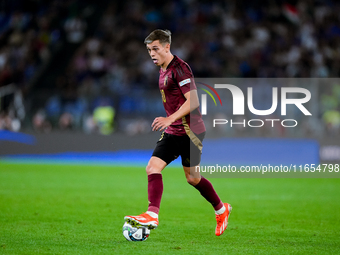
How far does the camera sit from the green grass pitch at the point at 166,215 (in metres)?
5.05

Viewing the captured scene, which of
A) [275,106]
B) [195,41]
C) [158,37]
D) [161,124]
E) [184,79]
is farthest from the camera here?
[195,41]

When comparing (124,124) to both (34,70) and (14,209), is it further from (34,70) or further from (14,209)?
(14,209)

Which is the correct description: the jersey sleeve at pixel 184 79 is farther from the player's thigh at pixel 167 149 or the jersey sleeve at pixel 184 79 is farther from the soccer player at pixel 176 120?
the player's thigh at pixel 167 149

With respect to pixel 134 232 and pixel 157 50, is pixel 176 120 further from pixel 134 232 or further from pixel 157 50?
pixel 134 232

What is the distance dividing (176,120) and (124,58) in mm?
15186

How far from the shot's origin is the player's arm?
5090 mm

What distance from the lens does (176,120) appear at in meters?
5.33

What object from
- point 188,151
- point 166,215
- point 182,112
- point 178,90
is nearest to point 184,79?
point 178,90

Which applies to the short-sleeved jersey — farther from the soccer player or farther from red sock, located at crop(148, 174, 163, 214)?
red sock, located at crop(148, 174, 163, 214)

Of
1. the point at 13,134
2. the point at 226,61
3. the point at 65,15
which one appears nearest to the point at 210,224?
the point at 13,134

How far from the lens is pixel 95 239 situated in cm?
533

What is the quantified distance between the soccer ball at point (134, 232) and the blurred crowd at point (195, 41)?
1269 cm

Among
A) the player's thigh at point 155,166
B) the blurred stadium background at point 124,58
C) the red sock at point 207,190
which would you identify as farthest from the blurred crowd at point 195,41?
the player's thigh at point 155,166

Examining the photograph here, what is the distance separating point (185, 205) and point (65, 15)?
50.3ft
